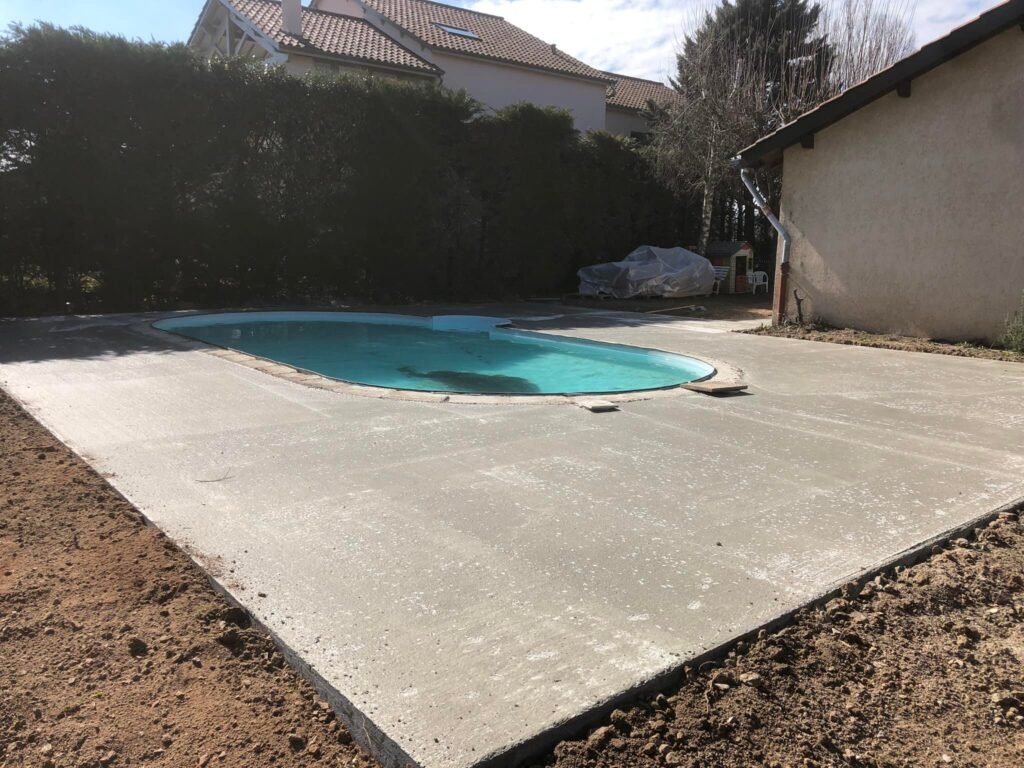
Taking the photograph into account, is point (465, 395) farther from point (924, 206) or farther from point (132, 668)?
point (924, 206)

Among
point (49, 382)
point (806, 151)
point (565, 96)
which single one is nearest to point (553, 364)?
point (806, 151)

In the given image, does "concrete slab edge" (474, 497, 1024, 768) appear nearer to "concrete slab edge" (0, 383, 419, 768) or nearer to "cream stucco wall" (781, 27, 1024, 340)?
"concrete slab edge" (0, 383, 419, 768)

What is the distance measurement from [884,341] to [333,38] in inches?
711

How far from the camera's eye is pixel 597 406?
233 inches

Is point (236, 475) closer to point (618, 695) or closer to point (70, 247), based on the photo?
point (618, 695)

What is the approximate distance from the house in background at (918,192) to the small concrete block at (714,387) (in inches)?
200

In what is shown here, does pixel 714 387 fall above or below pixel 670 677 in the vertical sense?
above

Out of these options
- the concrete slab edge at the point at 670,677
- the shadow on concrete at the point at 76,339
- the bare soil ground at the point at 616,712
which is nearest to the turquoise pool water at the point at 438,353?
the shadow on concrete at the point at 76,339

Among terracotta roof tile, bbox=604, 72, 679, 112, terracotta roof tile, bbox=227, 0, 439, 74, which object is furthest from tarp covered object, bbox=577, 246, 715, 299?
terracotta roof tile, bbox=604, 72, 679, 112

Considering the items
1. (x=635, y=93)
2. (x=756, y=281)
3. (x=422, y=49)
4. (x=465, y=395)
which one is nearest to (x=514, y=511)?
(x=465, y=395)

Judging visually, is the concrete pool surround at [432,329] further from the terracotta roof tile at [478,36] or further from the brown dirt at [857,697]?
the terracotta roof tile at [478,36]

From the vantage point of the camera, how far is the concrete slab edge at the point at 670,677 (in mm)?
1864

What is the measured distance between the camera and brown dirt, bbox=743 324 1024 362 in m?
9.10

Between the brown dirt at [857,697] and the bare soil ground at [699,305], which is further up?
the bare soil ground at [699,305]
